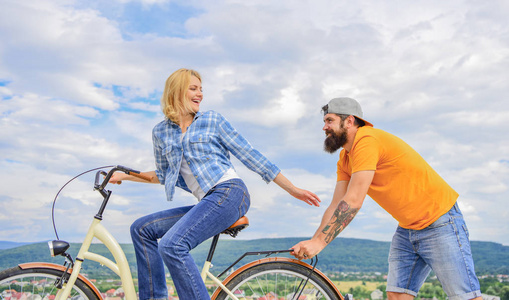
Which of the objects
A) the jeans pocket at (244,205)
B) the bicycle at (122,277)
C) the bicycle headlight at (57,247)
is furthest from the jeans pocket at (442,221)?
the bicycle headlight at (57,247)

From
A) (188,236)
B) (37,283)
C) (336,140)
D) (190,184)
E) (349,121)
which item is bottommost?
(37,283)

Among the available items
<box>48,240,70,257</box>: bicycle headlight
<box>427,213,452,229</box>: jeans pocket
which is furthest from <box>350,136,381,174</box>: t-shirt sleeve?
<box>48,240,70,257</box>: bicycle headlight

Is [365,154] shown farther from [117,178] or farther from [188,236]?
[117,178]

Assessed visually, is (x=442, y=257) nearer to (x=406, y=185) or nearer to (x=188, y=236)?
(x=406, y=185)

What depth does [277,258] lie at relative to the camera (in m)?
3.32

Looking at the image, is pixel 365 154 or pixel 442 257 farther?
pixel 442 257

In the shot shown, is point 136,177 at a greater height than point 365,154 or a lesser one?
lesser

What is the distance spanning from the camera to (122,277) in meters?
3.38

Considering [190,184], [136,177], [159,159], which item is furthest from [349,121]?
[136,177]

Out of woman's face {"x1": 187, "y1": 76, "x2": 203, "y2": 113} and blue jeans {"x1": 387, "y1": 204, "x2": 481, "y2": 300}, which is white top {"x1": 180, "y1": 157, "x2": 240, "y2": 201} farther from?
blue jeans {"x1": 387, "y1": 204, "x2": 481, "y2": 300}

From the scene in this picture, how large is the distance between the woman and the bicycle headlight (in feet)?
1.68

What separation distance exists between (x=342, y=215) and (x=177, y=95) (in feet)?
5.08

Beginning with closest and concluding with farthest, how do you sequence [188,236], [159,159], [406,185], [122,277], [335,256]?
[188,236] → [406,185] → [122,277] → [159,159] → [335,256]

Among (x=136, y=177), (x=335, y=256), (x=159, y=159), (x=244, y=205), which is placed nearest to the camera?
(x=244, y=205)
